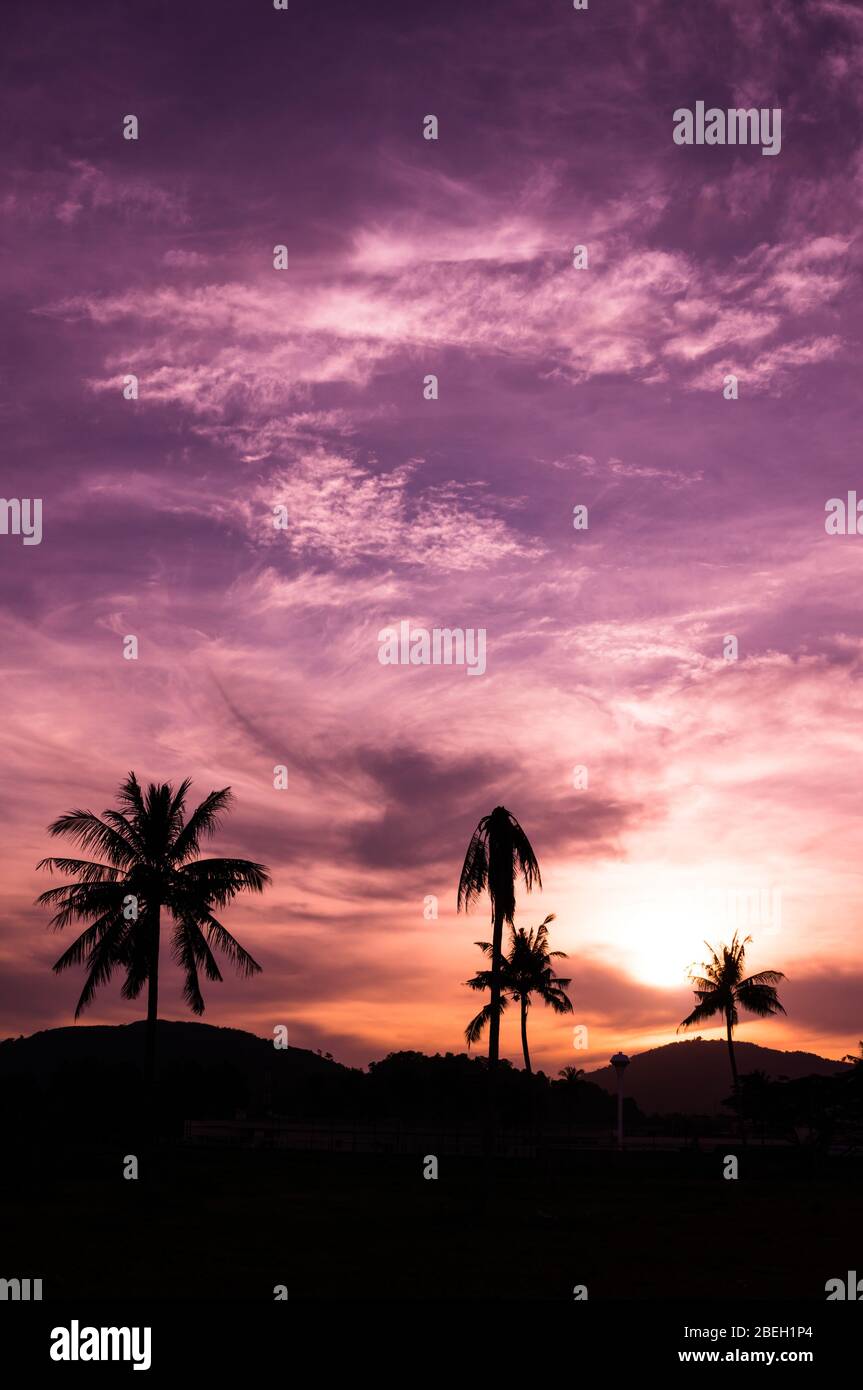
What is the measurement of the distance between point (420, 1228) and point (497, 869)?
35.9ft

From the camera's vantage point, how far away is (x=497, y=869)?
129ft

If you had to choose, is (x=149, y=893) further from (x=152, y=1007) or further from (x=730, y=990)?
(x=730, y=990)

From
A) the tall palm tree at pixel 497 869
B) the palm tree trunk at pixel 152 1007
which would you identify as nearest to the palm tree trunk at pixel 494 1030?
the tall palm tree at pixel 497 869

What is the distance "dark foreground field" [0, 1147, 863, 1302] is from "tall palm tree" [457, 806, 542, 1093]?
693 centimetres

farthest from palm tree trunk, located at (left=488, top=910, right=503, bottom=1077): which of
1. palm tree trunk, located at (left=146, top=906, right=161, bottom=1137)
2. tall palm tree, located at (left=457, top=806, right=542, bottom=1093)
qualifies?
palm tree trunk, located at (left=146, top=906, right=161, bottom=1137)

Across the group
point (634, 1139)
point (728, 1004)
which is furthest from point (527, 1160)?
point (634, 1139)

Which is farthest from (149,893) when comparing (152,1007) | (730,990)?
(730,990)

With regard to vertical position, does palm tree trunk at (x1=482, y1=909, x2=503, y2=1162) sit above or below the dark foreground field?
above

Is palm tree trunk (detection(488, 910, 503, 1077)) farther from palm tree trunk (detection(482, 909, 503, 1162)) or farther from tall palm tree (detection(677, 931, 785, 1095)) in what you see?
tall palm tree (detection(677, 931, 785, 1095))

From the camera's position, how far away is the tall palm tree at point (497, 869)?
129 ft

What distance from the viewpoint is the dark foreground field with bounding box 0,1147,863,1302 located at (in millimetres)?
27062

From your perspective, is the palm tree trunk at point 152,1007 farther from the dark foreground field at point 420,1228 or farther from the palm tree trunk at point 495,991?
the palm tree trunk at point 495,991
